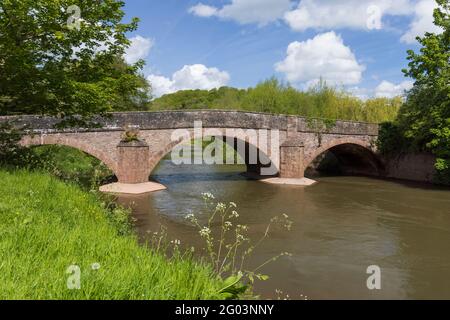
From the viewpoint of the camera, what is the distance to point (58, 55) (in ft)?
34.7

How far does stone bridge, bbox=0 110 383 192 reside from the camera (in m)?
19.8

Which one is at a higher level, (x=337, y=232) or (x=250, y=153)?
(x=250, y=153)

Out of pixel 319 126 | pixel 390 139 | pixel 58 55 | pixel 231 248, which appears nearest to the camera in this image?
pixel 231 248

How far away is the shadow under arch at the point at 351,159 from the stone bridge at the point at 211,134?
82mm

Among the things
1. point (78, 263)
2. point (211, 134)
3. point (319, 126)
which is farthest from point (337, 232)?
point (319, 126)

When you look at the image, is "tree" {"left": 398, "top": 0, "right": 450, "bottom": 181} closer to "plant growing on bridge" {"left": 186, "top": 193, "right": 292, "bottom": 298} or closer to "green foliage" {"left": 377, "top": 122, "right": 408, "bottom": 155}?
"green foliage" {"left": 377, "top": 122, "right": 408, "bottom": 155}

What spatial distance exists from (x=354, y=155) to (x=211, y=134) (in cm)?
1394

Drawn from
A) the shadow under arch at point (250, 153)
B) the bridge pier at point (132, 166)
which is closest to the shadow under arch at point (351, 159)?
the shadow under arch at point (250, 153)

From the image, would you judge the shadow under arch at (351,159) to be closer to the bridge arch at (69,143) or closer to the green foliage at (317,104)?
the green foliage at (317,104)

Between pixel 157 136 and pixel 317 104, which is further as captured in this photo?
pixel 317 104

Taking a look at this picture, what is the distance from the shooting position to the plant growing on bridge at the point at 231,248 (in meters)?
4.25

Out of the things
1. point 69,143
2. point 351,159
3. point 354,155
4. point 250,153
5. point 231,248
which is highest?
point 69,143

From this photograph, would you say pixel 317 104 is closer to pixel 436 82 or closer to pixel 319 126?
pixel 319 126
